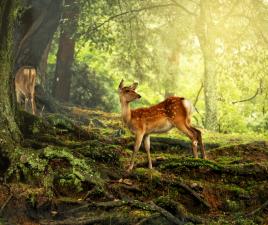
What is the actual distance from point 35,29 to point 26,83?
189cm

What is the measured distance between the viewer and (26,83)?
15578 mm

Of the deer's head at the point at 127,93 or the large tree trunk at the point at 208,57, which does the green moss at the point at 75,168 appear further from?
the large tree trunk at the point at 208,57

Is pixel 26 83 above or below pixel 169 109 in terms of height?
above

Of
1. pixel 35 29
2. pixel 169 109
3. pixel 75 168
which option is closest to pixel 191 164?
pixel 169 109

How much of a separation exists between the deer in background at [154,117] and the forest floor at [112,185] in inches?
20.7

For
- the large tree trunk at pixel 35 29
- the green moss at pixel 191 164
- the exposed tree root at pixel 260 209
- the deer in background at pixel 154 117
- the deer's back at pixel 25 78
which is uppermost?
the large tree trunk at pixel 35 29

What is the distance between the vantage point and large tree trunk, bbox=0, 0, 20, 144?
955 centimetres

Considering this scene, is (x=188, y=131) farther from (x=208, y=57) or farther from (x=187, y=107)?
(x=208, y=57)

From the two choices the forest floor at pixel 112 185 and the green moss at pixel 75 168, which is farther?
the green moss at pixel 75 168

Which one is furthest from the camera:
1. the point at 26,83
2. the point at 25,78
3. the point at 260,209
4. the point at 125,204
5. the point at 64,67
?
the point at 64,67

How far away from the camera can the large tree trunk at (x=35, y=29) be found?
13969 mm

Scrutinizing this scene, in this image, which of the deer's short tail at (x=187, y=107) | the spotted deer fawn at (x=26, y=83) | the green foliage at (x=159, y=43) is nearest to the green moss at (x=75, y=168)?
the deer's short tail at (x=187, y=107)

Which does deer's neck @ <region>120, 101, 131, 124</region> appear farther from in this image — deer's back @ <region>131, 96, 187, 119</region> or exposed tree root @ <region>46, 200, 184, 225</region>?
exposed tree root @ <region>46, 200, 184, 225</region>

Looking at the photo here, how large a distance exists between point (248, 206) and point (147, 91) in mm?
28015
